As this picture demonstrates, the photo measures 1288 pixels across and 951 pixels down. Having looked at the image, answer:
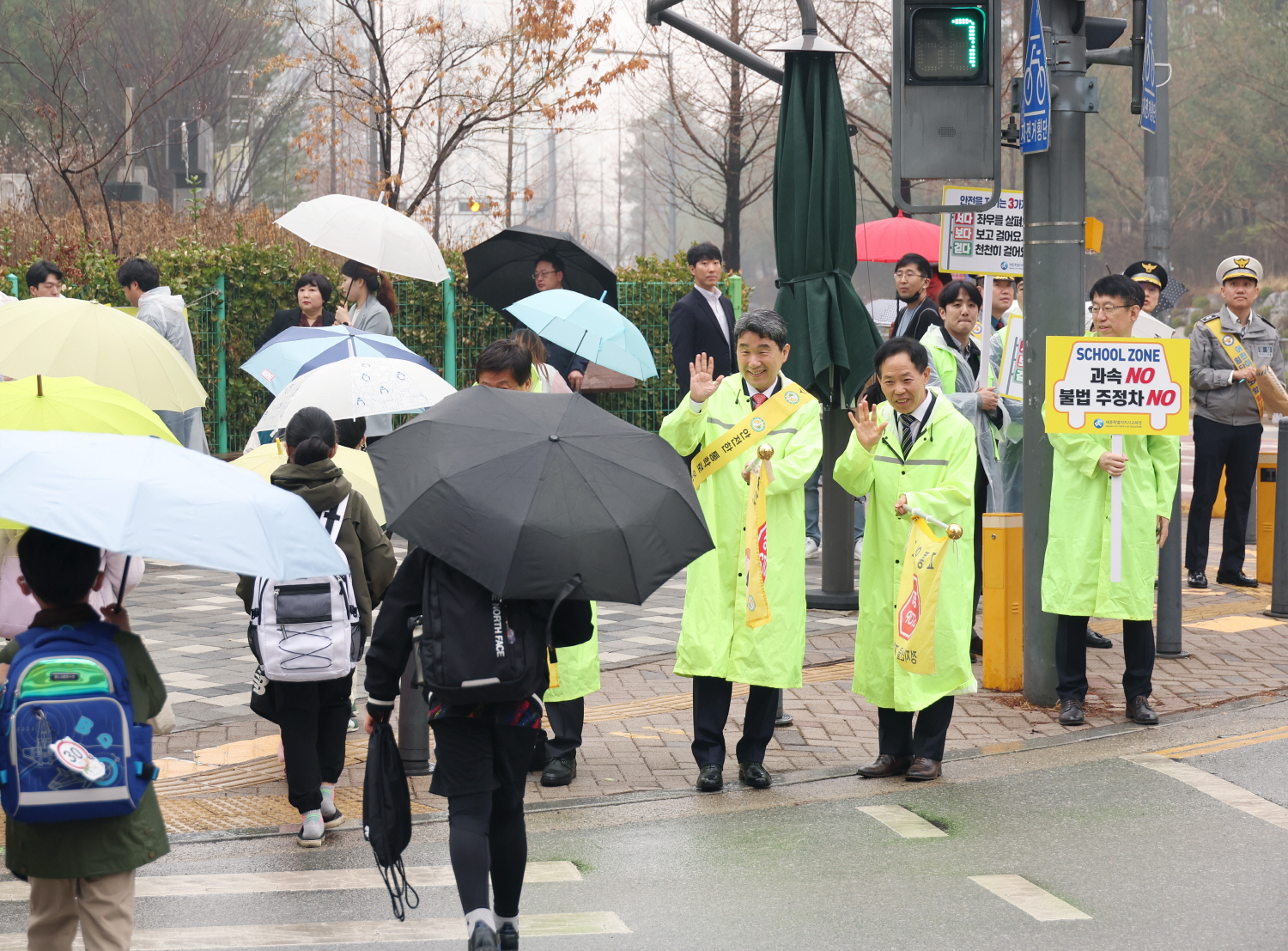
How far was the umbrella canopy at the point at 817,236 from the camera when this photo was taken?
8984 mm

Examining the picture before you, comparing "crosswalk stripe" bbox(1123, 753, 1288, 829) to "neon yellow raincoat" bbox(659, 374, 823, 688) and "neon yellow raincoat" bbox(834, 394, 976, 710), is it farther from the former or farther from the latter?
"neon yellow raincoat" bbox(659, 374, 823, 688)

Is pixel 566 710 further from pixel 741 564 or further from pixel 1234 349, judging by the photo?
pixel 1234 349

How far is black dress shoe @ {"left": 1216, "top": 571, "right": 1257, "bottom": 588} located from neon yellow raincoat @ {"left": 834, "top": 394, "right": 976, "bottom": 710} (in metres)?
5.52

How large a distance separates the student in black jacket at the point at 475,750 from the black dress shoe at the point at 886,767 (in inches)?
97.0

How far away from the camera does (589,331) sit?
7.25 m


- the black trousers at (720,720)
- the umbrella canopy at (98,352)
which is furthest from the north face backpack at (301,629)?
the umbrella canopy at (98,352)

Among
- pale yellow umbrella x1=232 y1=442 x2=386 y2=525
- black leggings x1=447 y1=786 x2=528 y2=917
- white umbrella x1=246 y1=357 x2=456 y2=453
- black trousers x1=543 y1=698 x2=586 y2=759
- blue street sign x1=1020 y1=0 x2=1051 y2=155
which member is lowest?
black trousers x1=543 y1=698 x2=586 y2=759

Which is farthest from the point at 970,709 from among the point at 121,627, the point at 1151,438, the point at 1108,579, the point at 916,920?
the point at 121,627

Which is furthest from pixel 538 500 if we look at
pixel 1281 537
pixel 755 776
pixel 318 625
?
pixel 1281 537

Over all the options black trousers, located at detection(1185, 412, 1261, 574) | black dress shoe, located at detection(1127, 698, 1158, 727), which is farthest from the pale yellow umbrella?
black trousers, located at detection(1185, 412, 1261, 574)

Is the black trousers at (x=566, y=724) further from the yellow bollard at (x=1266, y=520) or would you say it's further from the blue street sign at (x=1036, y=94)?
the yellow bollard at (x=1266, y=520)

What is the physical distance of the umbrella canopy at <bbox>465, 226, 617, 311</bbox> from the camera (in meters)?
9.27

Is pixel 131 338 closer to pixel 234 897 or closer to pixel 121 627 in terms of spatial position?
pixel 234 897

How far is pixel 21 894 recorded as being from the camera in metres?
5.02
